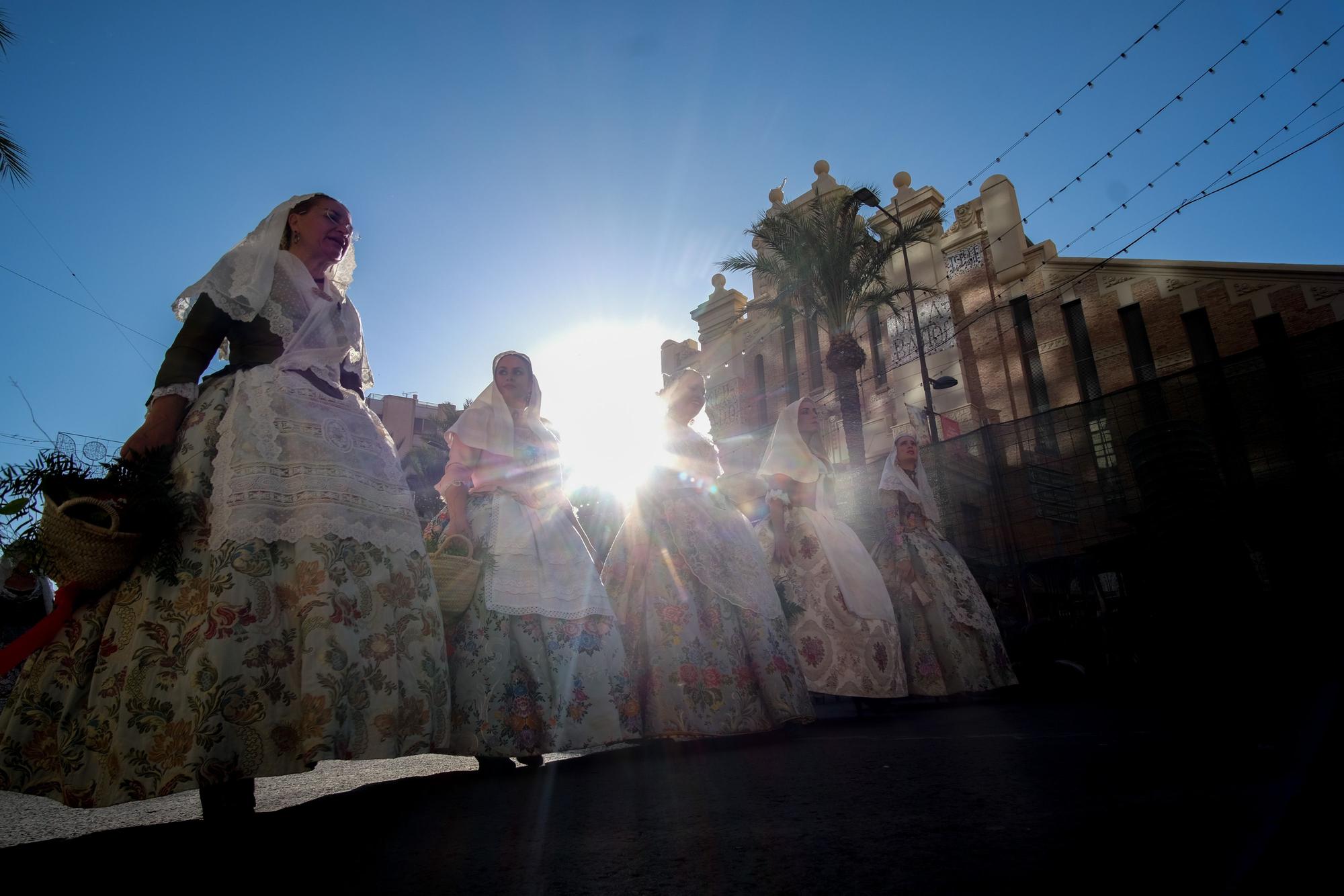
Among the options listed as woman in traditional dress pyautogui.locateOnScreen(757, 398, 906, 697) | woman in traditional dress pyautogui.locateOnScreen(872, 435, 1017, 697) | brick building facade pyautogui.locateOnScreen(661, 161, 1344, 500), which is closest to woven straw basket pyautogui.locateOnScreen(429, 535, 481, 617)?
woman in traditional dress pyautogui.locateOnScreen(757, 398, 906, 697)

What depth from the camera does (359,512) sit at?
232 centimetres

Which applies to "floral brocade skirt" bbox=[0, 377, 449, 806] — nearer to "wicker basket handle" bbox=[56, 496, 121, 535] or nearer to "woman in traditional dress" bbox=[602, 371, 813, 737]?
"wicker basket handle" bbox=[56, 496, 121, 535]

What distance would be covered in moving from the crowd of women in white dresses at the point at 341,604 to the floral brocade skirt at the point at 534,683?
0.03 feet

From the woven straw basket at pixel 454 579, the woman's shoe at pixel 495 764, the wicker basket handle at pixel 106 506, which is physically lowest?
the woman's shoe at pixel 495 764

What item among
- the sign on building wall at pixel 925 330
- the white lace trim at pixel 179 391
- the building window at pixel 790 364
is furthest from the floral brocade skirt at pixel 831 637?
the building window at pixel 790 364

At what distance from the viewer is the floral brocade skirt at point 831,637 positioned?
4805mm

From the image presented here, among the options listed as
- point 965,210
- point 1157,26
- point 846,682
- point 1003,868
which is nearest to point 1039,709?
point 846,682

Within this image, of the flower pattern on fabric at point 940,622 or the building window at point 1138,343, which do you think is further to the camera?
the building window at point 1138,343

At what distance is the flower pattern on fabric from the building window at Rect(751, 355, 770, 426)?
62.7 ft

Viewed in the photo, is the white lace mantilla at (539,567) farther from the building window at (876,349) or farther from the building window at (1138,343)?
the building window at (876,349)

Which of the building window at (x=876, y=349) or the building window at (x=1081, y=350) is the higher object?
the building window at (x=876, y=349)

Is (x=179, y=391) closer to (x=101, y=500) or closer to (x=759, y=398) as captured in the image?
(x=101, y=500)

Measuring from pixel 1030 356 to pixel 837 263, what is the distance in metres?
7.31

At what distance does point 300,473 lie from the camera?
2279mm
